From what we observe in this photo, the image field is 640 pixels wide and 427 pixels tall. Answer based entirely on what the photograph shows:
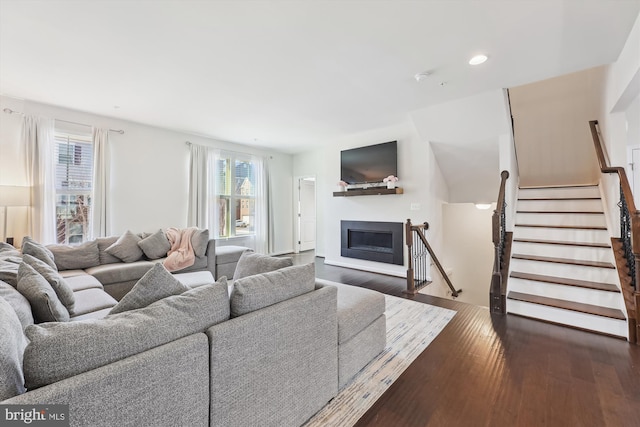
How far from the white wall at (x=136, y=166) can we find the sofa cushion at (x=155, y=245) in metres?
0.95

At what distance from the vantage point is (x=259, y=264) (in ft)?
7.59

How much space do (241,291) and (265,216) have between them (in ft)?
17.8

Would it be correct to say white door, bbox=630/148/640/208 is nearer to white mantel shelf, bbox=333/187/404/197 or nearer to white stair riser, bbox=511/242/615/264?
white stair riser, bbox=511/242/615/264

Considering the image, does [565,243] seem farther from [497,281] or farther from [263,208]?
[263,208]

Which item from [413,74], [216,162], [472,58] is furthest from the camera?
[216,162]

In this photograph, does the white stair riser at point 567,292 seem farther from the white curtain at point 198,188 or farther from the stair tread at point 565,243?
the white curtain at point 198,188

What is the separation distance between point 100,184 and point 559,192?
7.46 metres

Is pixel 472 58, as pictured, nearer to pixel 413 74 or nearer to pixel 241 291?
pixel 413 74

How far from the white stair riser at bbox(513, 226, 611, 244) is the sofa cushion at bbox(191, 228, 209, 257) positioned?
468cm

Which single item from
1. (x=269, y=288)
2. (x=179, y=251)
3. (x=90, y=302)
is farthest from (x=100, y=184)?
(x=269, y=288)

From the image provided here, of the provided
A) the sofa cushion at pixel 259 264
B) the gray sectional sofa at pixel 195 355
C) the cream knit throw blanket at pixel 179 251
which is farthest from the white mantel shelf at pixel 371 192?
the gray sectional sofa at pixel 195 355

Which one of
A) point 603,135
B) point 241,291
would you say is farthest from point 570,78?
point 241,291

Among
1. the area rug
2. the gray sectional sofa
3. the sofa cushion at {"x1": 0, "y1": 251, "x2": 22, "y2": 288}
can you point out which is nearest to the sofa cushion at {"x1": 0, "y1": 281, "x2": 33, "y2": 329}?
the gray sectional sofa

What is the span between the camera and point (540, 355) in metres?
2.29
